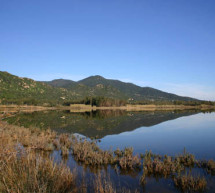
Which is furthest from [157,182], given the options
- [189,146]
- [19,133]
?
[19,133]

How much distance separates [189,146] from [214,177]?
8.14 metres

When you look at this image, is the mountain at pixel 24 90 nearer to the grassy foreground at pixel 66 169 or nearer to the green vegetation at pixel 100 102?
the green vegetation at pixel 100 102

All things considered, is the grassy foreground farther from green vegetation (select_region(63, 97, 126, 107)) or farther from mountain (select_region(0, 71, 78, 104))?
mountain (select_region(0, 71, 78, 104))

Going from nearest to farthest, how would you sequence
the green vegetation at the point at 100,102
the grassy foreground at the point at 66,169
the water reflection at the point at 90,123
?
1. the grassy foreground at the point at 66,169
2. the water reflection at the point at 90,123
3. the green vegetation at the point at 100,102

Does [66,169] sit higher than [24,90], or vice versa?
[24,90]

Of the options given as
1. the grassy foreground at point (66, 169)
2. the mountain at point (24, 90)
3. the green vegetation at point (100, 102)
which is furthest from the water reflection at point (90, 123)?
the mountain at point (24, 90)

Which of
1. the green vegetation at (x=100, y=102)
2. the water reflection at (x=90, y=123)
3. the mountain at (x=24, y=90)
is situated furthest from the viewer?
the green vegetation at (x=100, y=102)

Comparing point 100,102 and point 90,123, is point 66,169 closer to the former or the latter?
point 90,123

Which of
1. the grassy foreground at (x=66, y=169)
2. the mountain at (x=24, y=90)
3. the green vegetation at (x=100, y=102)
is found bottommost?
the grassy foreground at (x=66, y=169)

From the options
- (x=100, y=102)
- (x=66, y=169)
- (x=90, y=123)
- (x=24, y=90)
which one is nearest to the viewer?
(x=66, y=169)

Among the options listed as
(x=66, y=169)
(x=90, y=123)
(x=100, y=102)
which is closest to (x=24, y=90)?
(x=100, y=102)

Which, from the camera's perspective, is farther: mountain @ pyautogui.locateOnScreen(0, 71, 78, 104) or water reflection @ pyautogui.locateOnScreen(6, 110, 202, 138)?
mountain @ pyautogui.locateOnScreen(0, 71, 78, 104)

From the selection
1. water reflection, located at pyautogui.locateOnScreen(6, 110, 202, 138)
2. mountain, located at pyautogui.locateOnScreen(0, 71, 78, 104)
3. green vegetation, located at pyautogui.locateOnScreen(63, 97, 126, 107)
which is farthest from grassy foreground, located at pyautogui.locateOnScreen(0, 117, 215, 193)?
mountain, located at pyautogui.locateOnScreen(0, 71, 78, 104)

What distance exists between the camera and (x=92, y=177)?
9344mm
